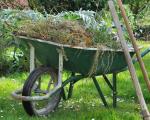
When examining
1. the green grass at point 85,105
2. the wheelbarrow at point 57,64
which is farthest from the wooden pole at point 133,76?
the green grass at point 85,105

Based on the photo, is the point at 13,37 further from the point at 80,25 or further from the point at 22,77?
the point at 22,77

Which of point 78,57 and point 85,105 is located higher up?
point 78,57

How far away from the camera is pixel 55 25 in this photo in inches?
191

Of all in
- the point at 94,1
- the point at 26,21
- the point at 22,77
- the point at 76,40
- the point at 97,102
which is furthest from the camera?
the point at 94,1

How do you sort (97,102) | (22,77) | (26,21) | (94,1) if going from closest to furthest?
(26,21) → (97,102) → (22,77) → (94,1)

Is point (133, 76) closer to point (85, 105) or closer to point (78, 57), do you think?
point (78, 57)

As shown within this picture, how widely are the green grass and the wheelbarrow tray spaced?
0.44 meters

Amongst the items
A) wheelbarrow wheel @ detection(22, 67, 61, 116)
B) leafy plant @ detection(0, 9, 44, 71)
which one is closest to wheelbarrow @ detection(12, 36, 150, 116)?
wheelbarrow wheel @ detection(22, 67, 61, 116)

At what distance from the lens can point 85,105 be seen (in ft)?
18.4

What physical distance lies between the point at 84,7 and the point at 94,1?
45 centimetres

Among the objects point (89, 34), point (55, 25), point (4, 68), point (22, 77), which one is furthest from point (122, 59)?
point (4, 68)

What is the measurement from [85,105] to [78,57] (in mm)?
1050

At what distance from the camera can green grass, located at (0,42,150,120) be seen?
4.93 m

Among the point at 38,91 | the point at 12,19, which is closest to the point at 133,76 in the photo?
the point at 38,91
